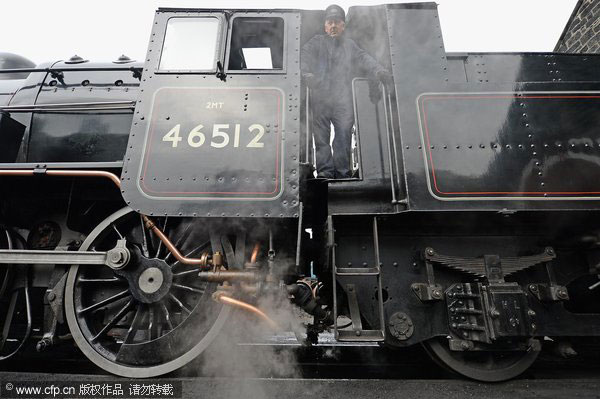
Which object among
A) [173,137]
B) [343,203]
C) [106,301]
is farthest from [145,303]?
[343,203]

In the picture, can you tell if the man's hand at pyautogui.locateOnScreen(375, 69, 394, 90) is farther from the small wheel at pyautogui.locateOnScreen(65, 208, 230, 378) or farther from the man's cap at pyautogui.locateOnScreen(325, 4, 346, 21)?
the small wheel at pyautogui.locateOnScreen(65, 208, 230, 378)

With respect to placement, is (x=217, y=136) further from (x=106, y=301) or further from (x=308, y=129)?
(x=106, y=301)

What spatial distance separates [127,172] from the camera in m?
2.50

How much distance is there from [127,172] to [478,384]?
3083 mm

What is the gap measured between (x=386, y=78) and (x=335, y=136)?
64cm

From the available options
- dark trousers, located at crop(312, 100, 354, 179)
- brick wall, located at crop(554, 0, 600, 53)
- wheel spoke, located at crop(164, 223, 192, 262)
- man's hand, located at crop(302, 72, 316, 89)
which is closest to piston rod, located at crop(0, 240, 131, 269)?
wheel spoke, located at crop(164, 223, 192, 262)

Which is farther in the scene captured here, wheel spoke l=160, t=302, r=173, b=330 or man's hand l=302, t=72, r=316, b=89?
man's hand l=302, t=72, r=316, b=89

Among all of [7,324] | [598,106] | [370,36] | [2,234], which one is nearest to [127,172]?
[2,234]

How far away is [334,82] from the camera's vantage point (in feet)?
10.2

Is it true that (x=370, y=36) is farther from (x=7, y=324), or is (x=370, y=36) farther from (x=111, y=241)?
(x=7, y=324)

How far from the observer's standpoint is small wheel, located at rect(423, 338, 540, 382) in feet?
8.35

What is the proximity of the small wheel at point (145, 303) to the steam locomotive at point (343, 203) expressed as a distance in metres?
0.02

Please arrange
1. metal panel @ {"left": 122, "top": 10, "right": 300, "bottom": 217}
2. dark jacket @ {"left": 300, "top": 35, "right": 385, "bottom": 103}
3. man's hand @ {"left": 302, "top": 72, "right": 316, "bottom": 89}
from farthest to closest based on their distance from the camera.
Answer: dark jacket @ {"left": 300, "top": 35, "right": 385, "bottom": 103} → man's hand @ {"left": 302, "top": 72, "right": 316, "bottom": 89} → metal panel @ {"left": 122, "top": 10, "right": 300, "bottom": 217}

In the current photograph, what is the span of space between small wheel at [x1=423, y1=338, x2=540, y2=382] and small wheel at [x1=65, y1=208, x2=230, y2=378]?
1.72m
